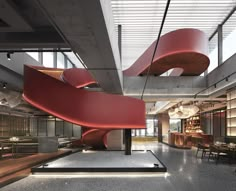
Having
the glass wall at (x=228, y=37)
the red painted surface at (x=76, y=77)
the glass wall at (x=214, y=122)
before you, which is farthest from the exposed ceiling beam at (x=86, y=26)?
the glass wall at (x=214, y=122)

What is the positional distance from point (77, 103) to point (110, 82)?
10.6 ft

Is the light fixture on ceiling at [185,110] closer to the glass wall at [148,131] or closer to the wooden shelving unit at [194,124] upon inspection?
the wooden shelving unit at [194,124]

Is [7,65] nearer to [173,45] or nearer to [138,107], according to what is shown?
[138,107]

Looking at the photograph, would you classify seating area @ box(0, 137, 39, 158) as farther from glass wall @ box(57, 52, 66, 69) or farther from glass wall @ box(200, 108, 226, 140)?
glass wall @ box(200, 108, 226, 140)

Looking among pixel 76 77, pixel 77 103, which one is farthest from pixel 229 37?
pixel 77 103

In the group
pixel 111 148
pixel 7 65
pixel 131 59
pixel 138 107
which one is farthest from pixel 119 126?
pixel 131 59

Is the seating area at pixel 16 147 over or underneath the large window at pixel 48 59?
underneath

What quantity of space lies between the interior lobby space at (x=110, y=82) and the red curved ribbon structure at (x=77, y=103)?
0.10ft

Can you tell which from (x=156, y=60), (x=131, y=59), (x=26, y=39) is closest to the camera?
(x=26, y=39)

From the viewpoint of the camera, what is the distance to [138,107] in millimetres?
9445

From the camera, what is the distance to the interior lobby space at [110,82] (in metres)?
6.06

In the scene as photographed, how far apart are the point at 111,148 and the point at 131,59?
7.33m

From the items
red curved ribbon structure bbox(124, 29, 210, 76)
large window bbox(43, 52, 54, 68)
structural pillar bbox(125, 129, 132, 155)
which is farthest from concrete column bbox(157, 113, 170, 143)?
red curved ribbon structure bbox(124, 29, 210, 76)

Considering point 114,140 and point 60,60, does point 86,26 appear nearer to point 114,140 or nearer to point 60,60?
point 114,140
